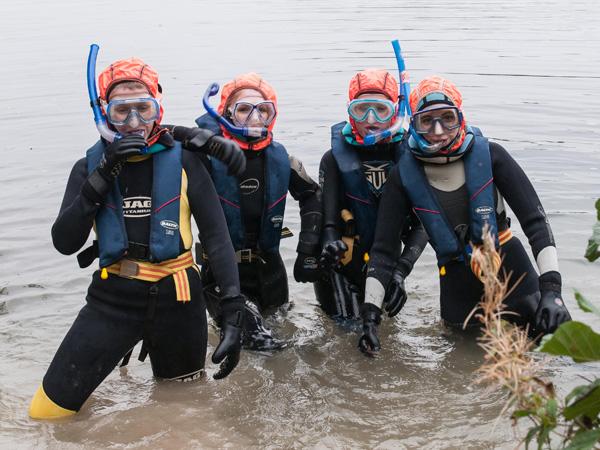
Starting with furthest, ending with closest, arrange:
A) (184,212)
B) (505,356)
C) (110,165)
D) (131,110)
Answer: (184,212)
(131,110)
(110,165)
(505,356)

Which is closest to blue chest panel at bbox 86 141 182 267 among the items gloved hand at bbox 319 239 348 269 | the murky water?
the murky water

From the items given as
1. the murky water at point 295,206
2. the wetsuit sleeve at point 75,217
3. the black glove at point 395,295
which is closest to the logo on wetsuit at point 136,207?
the wetsuit sleeve at point 75,217

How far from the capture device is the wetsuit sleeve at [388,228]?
4.38 metres

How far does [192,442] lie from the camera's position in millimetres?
3709

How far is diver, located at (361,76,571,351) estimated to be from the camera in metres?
4.16

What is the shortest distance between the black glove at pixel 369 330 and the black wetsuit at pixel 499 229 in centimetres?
16

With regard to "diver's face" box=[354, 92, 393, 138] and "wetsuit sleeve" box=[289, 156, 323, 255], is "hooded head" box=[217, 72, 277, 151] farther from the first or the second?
"diver's face" box=[354, 92, 393, 138]

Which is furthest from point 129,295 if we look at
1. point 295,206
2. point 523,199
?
point 295,206

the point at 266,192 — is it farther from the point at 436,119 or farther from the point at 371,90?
the point at 436,119

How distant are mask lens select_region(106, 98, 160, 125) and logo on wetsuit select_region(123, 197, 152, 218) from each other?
0.35m

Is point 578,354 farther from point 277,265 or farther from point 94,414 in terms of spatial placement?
point 277,265

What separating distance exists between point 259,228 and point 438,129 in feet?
3.97

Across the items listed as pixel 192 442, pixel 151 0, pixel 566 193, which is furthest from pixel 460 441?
pixel 151 0

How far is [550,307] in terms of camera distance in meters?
3.83
